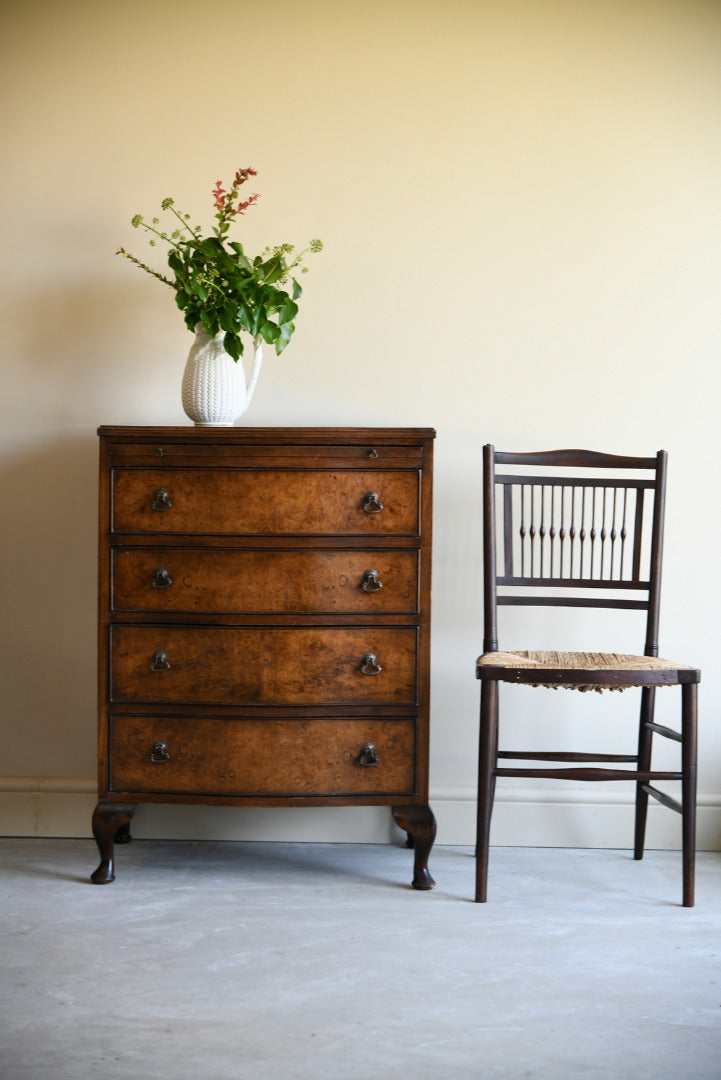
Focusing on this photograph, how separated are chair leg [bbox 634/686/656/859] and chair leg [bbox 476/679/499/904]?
55 cm

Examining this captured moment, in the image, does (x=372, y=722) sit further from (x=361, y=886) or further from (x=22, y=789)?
(x=22, y=789)

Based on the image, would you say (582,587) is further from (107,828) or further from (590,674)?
(107,828)

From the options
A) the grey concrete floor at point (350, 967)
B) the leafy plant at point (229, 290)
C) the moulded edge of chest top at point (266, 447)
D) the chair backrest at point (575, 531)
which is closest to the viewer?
the grey concrete floor at point (350, 967)

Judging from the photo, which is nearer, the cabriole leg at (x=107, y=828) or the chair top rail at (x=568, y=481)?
the cabriole leg at (x=107, y=828)

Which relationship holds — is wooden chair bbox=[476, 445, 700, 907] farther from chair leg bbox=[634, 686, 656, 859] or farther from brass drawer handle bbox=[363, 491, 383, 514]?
brass drawer handle bbox=[363, 491, 383, 514]

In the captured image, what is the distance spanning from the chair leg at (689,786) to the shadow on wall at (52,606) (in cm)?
171

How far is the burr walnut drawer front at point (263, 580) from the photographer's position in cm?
249

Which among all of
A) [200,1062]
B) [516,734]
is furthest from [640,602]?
[200,1062]

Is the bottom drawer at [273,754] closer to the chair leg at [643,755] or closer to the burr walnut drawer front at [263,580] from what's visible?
the burr walnut drawer front at [263,580]

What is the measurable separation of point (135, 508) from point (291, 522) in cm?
40

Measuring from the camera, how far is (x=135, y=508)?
249 centimetres

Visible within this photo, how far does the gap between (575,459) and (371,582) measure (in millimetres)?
710

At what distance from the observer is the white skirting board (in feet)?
9.55

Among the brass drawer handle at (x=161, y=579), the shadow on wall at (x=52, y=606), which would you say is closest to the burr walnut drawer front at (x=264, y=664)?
the brass drawer handle at (x=161, y=579)
